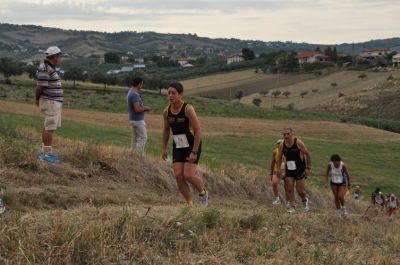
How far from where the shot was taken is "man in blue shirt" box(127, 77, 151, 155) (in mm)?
10812

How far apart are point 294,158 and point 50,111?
492 cm

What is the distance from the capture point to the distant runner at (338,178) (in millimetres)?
12070

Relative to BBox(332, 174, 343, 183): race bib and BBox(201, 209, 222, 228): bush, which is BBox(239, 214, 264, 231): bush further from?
BBox(332, 174, 343, 183): race bib

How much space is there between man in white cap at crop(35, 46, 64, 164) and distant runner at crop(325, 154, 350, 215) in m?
6.05

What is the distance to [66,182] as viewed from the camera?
27.8 feet

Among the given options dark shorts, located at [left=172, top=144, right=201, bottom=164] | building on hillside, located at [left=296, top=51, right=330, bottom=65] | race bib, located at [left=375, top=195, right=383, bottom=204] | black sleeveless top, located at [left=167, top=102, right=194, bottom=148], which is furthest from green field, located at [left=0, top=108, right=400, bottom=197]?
building on hillside, located at [left=296, top=51, right=330, bottom=65]

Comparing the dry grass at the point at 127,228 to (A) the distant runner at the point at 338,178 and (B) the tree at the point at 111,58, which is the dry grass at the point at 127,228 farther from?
(B) the tree at the point at 111,58

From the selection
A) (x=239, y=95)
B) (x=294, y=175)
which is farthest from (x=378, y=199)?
(x=239, y=95)

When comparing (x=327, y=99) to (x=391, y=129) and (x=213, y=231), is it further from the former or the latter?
(x=213, y=231)

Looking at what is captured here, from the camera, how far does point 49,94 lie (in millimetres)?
8914

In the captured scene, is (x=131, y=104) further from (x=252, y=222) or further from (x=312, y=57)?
(x=312, y=57)

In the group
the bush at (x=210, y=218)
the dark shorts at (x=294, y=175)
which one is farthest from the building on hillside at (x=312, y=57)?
the bush at (x=210, y=218)

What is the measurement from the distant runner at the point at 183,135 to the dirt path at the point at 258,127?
3621cm

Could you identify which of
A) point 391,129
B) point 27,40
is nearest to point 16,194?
point 391,129
